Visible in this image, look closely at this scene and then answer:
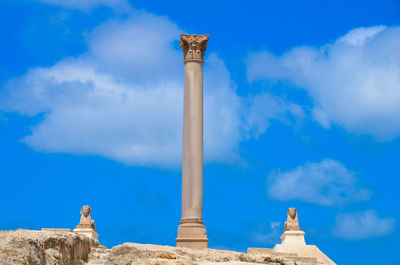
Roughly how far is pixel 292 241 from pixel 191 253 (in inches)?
572

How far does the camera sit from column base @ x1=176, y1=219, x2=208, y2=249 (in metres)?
21.2

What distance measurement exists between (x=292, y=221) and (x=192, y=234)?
312 inches

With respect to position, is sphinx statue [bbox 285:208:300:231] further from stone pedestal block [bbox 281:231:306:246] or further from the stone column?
the stone column


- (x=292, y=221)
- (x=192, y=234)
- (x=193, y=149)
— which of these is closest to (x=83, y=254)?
(x=192, y=234)

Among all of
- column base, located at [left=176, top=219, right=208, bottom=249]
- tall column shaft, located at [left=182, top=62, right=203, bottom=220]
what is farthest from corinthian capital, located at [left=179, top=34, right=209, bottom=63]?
column base, located at [left=176, top=219, right=208, bottom=249]

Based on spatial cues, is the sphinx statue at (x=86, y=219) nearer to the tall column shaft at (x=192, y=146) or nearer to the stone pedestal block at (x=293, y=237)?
the tall column shaft at (x=192, y=146)

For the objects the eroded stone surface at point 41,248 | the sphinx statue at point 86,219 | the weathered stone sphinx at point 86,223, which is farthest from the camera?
the sphinx statue at point 86,219

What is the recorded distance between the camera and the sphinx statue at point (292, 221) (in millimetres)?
27500

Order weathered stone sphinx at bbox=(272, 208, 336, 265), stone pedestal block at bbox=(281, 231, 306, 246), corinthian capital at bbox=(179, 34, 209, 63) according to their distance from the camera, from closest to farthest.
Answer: corinthian capital at bbox=(179, 34, 209, 63)
weathered stone sphinx at bbox=(272, 208, 336, 265)
stone pedestal block at bbox=(281, 231, 306, 246)

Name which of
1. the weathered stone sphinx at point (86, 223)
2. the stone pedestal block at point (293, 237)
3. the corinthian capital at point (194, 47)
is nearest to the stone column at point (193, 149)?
the corinthian capital at point (194, 47)

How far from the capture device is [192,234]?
70.4ft

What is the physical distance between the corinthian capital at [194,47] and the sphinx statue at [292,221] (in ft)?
30.9

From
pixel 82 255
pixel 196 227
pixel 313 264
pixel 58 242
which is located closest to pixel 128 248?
pixel 82 255

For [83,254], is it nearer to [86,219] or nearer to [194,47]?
[194,47]
